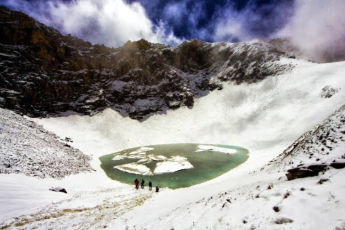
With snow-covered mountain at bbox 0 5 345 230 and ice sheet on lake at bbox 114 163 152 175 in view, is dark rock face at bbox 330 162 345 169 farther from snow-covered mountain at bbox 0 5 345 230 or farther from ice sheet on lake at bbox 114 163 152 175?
ice sheet on lake at bbox 114 163 152 175

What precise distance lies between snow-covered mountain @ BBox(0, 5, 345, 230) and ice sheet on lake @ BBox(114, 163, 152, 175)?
13.1 ft

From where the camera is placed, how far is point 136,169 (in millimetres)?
35250

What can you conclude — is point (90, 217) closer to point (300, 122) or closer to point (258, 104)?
point (300, 122)

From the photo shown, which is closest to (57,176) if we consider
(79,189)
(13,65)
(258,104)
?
(79,189)

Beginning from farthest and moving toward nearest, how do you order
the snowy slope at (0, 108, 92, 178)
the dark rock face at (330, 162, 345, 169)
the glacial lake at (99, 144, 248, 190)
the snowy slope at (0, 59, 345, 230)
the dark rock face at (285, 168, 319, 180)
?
the glacial lake at (99, 144, 248, 190) → the snowy slope at (0, 108, 92, 178) → the dark rock face at (285, 168, 319, 180) → the dark rock face at (330, 162, 345, 169) → the snowy slope at (0, 59, 345, 230)

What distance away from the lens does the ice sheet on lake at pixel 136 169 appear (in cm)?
3369

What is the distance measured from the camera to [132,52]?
10662 cm

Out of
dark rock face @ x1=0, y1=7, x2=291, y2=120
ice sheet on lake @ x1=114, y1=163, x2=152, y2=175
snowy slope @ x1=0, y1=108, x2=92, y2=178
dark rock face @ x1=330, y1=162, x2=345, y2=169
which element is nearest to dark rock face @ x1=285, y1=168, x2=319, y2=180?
dark rock face @ x1=330, y1=162, x2=345, y2=169

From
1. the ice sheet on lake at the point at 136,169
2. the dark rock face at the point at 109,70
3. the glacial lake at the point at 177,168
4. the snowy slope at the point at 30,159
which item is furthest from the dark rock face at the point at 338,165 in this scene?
the dark rock face at the point at 109,70

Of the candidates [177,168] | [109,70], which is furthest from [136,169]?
[109,70]

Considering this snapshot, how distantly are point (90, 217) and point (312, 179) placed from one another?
13891mm

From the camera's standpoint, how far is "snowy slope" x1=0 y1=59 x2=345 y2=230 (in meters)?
7.71

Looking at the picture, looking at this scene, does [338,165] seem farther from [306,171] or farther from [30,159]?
[30,159]

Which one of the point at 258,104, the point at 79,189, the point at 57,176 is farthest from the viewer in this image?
the point at 258,104
